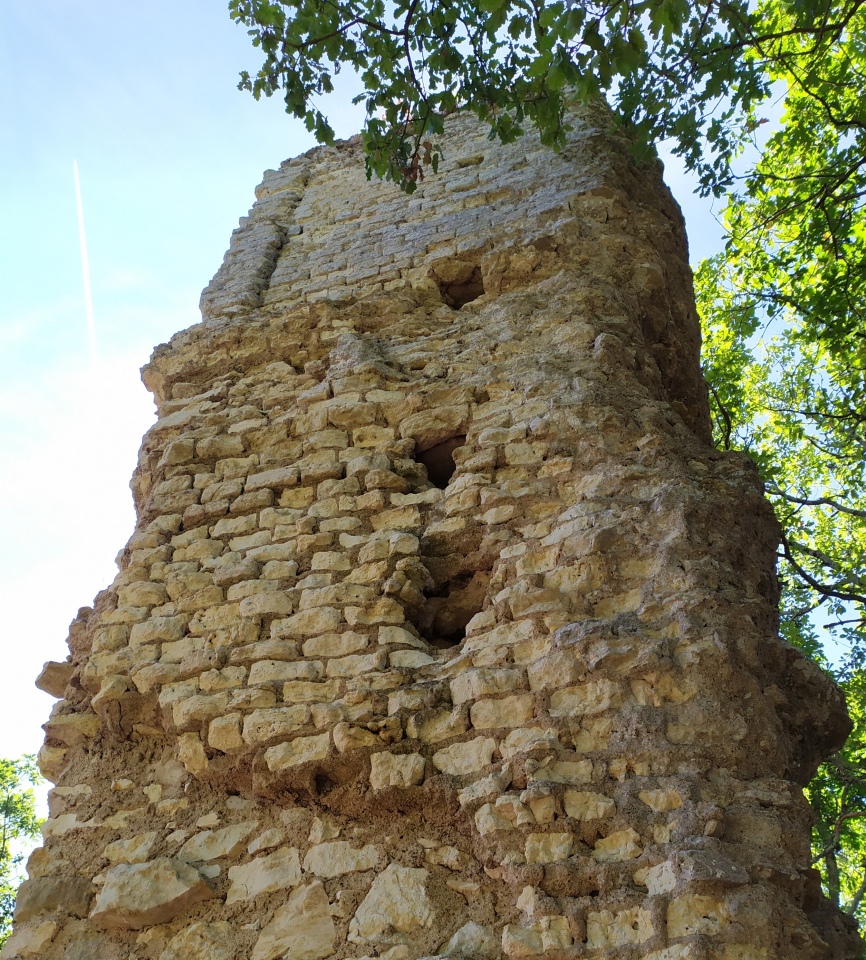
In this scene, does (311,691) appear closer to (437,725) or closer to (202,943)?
(437,725)

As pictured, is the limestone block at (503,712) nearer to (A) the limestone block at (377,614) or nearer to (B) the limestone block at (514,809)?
(B) the limestone block at (514,809)

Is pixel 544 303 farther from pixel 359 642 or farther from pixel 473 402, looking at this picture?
pixel 359 642

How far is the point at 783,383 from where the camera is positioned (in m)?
8.87

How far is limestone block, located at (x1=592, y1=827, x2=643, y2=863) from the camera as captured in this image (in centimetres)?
204

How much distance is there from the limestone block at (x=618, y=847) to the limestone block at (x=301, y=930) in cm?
69

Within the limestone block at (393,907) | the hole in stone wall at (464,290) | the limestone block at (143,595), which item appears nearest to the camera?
the limestone block at (393,907)

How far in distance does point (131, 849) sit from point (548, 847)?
123 centimetres

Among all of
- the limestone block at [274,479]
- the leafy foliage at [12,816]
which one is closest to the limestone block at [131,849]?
the limestone block at [274,479]

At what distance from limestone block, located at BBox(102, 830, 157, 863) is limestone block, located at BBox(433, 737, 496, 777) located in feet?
2.87

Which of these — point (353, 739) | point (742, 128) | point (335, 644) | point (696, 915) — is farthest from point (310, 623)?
point (742, 128)

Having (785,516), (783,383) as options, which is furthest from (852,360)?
(783,383)

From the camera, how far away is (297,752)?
99.6 inches

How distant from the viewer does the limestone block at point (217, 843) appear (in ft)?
8.11

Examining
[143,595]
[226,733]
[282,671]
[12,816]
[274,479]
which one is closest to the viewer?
[226,733]
